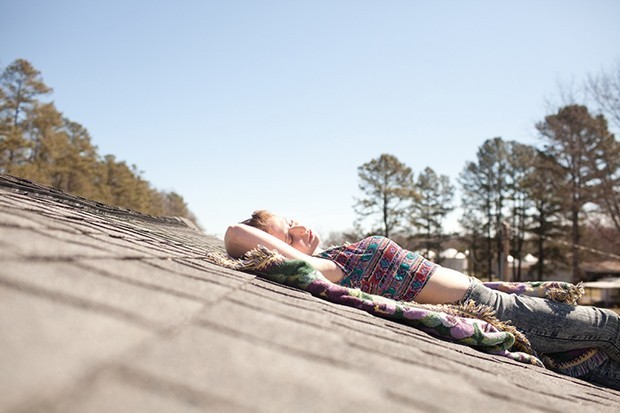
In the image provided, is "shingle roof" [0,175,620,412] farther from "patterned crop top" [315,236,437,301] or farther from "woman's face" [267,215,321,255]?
"woman's face" [267,215,321,255]

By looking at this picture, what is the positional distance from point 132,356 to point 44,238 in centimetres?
60

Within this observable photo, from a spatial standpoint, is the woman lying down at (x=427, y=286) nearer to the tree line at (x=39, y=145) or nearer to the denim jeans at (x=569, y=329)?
the denim jeans at (x=569, y=329)

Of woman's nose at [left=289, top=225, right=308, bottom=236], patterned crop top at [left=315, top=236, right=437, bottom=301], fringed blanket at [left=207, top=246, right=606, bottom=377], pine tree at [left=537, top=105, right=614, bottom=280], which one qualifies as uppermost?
pine tree at [left=537, top=105, right=614, bottom=280]

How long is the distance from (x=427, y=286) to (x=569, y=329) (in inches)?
33.4

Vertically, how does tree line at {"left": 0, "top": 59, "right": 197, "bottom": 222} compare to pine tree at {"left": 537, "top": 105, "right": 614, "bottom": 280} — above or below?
below

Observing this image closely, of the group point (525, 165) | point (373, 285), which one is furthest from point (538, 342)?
point (525, 165)

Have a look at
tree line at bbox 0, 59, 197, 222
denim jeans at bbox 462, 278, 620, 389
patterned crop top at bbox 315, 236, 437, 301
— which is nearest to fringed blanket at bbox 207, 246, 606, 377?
denim jeans at bbox 462, 278, 620, 389

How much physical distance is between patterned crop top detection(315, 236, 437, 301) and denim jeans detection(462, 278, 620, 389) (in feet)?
1.55

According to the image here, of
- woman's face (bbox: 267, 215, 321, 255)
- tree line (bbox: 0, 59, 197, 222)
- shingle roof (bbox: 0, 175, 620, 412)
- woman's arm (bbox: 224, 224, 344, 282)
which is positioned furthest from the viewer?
tree line (bbox: 0, 59, 197, 222)

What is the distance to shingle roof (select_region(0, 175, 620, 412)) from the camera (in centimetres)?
53

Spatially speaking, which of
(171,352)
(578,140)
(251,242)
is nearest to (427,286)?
(251,242)

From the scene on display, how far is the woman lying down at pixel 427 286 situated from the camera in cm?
258

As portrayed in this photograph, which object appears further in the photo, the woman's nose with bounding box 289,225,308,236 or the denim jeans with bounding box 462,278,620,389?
the woman's nose with bounding box 289,225,308,236

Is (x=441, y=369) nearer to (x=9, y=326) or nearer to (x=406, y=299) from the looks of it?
(x=9, y=326)
